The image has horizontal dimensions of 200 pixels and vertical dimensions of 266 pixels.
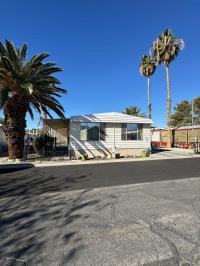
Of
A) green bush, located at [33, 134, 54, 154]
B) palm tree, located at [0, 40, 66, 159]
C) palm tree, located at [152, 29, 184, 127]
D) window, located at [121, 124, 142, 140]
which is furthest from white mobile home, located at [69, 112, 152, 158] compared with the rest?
palm tree, located at [152, 29, 184, 127]

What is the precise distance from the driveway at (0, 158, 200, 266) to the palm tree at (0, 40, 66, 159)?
834cm

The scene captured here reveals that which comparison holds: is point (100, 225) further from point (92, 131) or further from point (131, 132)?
point (131, 132)

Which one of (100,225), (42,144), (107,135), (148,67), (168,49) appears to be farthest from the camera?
(148,67)

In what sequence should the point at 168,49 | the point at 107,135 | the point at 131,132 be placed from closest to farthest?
1. the point at 107,135
2. the point at 131,132
3. the point at 168,49

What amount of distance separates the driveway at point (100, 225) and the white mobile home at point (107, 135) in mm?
9963

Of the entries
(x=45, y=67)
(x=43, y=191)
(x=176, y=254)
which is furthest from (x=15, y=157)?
(x=176, y=254)

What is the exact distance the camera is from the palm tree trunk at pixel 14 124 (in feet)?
48.0

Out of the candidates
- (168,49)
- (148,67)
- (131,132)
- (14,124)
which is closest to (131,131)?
(131,132)

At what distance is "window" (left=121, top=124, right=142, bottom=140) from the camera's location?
59.6 ft

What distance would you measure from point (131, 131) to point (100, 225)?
14645mm

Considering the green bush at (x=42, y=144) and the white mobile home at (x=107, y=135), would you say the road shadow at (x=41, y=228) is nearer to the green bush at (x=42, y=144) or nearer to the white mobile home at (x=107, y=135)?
the white mobile home at (x=107, y=135)

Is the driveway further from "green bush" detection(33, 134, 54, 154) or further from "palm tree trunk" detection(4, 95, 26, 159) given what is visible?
"green bush" detection(33, 134, 54, 154)

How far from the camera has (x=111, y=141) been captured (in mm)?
17781

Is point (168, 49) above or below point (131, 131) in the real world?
above
